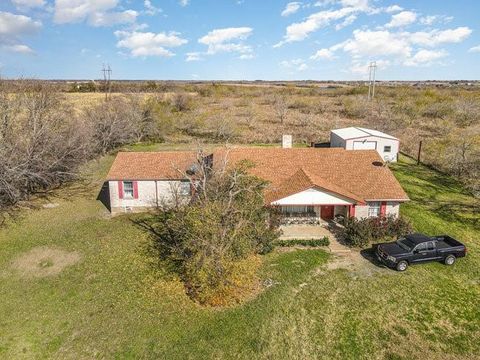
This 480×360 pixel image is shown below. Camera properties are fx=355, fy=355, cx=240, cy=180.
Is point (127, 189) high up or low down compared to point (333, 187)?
down

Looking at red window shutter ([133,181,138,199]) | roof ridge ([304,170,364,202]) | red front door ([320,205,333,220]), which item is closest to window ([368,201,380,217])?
roof ridge ([304,170,364,202])

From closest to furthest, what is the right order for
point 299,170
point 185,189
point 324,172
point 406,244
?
point 406,244
point 299,170
point 324,172
point 185,189

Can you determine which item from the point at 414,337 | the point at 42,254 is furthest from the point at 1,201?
the point at 414,337

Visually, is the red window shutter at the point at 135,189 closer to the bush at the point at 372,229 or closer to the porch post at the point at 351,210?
the bush at the point at 372,229

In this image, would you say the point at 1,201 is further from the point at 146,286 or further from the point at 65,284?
the point at 146,286

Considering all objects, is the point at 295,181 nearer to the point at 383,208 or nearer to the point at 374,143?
the point at 383,208

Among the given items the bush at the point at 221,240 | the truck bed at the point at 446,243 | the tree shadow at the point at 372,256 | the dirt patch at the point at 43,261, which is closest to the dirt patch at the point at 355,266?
the tree shadow at the point at 372,256

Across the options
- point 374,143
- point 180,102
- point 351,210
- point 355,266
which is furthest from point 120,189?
point 180,102
